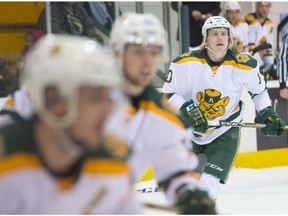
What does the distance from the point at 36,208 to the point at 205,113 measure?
9.11 ft

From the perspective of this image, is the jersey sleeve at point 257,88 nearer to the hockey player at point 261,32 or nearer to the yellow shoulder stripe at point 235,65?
the yellow shoulder stripe at point 235,65

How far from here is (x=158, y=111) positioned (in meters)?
2.35

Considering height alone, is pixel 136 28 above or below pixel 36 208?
above

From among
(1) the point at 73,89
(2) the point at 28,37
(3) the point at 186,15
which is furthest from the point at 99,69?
(3) the point at 186,15

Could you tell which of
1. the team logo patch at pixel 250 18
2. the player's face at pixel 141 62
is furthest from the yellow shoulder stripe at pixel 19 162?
the team logo patch at pixel 250 18

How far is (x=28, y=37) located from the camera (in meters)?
5.80

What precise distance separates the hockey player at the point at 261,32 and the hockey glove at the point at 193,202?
5.34 meters

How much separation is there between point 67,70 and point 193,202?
68 cm

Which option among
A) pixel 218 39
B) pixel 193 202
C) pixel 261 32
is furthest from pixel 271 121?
pixel 261 32

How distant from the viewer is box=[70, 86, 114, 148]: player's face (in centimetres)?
163

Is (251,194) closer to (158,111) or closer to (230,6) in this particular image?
(230,6)

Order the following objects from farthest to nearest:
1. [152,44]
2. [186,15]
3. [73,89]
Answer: [186,15]
[152,44]
[73,89]

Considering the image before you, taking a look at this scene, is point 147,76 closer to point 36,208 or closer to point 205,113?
point 36,208

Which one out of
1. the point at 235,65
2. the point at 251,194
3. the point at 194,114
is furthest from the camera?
the point at 251,194
